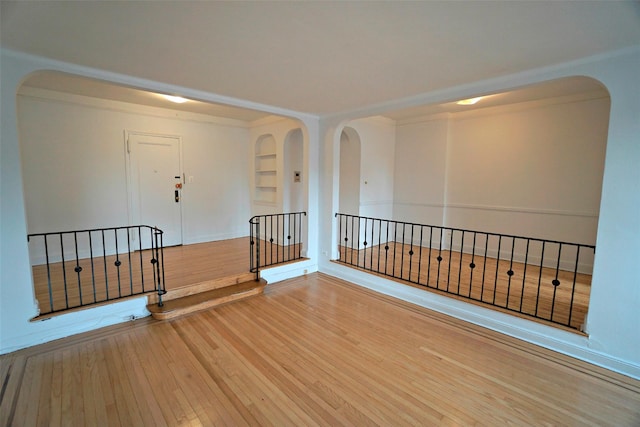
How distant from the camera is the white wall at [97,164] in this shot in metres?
4.40

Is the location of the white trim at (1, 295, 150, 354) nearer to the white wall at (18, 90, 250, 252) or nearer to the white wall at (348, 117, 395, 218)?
the white wall at (18, 90, 250, 252)

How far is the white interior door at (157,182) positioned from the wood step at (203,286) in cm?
253

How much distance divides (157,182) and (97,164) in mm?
954

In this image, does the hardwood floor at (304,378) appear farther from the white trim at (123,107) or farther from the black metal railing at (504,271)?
the white trim at (123,107)

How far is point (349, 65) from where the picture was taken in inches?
105

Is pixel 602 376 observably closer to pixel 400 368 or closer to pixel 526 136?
pixel 400 368

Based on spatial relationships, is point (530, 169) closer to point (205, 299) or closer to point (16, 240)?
point (205, 299)

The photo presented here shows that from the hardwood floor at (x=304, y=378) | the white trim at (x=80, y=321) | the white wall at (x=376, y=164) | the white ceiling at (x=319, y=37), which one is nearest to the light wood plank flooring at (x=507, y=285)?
the hardwood floor at (x=304, y=378)

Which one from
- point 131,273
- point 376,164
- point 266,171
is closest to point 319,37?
point 131,273

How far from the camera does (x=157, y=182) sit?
5.58 metres

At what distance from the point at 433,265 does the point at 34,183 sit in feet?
21.1

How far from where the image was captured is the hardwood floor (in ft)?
6.43

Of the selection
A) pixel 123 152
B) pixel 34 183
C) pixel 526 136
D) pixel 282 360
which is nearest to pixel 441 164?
pixel 526 136

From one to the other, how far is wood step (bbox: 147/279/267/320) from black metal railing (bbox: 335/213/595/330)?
5.36 ft
